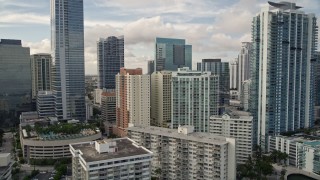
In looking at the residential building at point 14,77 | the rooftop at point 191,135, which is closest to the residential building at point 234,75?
the residential building at point 14,77

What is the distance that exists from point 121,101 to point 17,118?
74.1 ft

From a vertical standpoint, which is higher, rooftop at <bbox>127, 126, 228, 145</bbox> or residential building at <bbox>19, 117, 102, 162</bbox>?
rooftop at <bbox>127, 126, 228, 145</bbox>

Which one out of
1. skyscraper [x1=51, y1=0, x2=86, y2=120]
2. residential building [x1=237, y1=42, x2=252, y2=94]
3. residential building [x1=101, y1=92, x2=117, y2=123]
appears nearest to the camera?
skyscraper [x1=51, y1=0, x2=86, y2=120]

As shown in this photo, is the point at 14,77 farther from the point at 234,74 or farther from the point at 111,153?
the point at 234,74

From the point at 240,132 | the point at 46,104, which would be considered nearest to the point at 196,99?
the point at 240,132

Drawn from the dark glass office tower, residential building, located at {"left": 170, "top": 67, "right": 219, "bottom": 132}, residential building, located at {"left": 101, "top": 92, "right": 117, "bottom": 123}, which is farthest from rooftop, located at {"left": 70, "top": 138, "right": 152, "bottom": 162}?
the dark glass office tower

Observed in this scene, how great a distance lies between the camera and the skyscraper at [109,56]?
6475 centimetres

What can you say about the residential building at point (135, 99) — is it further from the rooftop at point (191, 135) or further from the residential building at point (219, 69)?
the residential building at point (219, 69)

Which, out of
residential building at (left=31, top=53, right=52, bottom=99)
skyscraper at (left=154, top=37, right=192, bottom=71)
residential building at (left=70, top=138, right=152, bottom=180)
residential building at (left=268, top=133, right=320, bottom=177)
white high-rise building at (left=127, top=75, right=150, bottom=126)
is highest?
skyscraper at (left=154, top=37, right=192, bottom=71)

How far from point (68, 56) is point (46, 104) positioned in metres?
7.90

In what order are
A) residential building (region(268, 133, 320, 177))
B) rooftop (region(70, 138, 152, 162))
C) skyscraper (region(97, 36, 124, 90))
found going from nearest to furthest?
rooftop (region(70, 138, 152, 162)) → residential building (region(268, 133, 320, 177)) → skyscraper (region(97, 36, 124, 90))

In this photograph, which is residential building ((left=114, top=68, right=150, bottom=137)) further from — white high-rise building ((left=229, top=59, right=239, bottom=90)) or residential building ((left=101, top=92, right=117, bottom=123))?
white high-rise building ((left=229, top=59, right=239, bottom=90))

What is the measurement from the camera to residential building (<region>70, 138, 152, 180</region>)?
58.0 feet

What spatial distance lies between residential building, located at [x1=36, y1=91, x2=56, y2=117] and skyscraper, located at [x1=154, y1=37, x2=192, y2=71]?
2160 centimetres
